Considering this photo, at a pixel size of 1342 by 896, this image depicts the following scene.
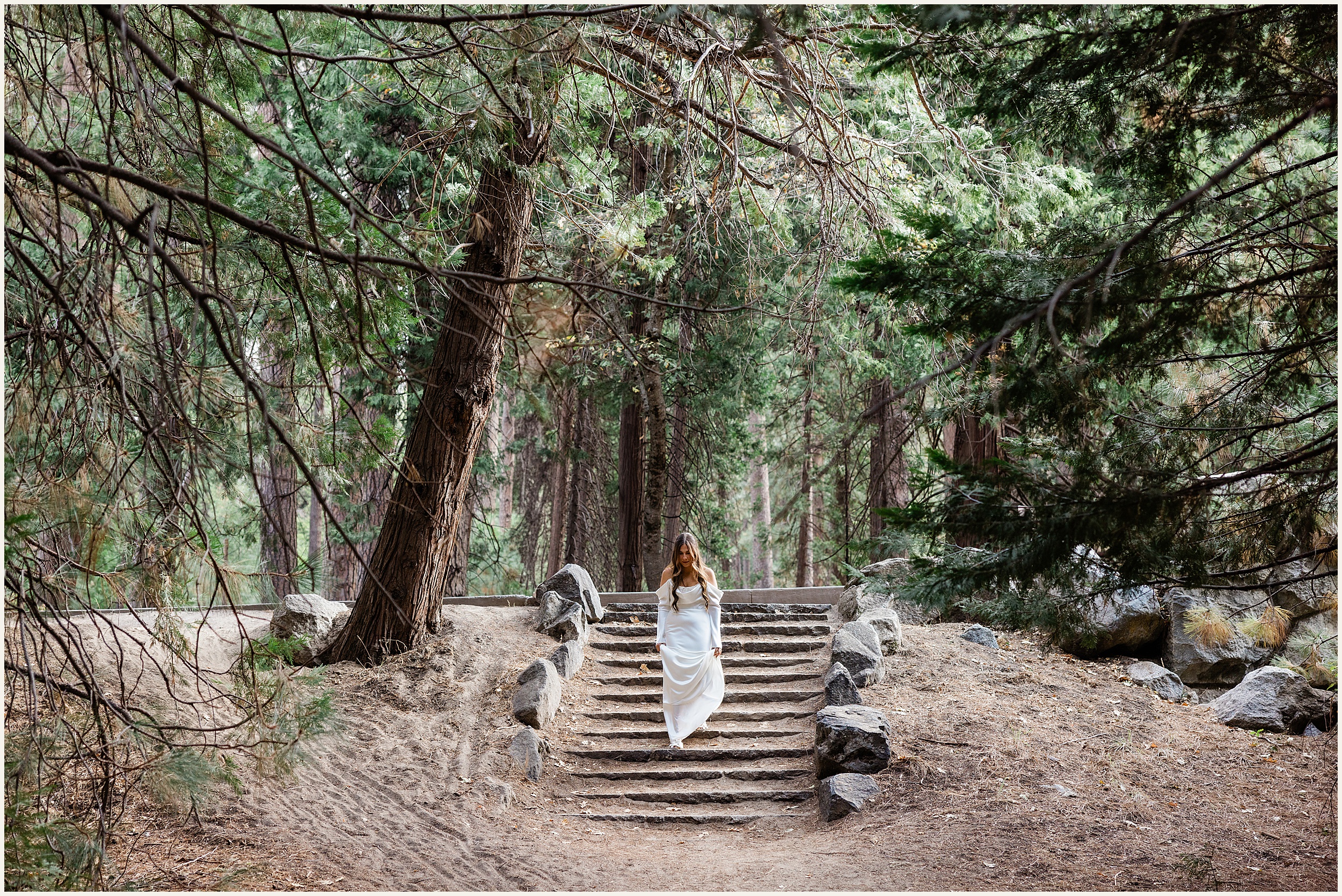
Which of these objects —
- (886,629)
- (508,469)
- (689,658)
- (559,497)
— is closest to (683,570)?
(689,658)

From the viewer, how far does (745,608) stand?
1148 cm

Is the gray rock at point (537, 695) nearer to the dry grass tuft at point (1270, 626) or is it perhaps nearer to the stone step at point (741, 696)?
the stone step at point (741, 696)

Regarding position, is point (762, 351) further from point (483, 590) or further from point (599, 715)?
point (483, 590)

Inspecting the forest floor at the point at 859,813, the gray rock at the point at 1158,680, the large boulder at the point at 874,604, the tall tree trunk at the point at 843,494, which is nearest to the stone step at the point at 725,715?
the forest floor at the point at 859,813

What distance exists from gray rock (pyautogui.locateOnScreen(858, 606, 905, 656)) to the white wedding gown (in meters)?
1.97


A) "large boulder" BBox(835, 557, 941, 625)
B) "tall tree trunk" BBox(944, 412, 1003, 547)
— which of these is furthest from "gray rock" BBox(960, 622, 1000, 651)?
"tall tree trunk" BBox(944, 412, 1003, 547)

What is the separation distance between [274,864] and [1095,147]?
251 inches

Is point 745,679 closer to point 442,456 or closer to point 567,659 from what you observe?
point 567,659

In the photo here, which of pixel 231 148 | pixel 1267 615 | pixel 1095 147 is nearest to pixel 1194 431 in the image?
pixel 1095 147

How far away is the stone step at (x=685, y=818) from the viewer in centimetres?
696

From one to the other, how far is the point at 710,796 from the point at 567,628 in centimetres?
301

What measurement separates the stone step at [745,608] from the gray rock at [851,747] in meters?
3.70

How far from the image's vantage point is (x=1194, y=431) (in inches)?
184

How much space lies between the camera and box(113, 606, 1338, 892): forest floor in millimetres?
5293
